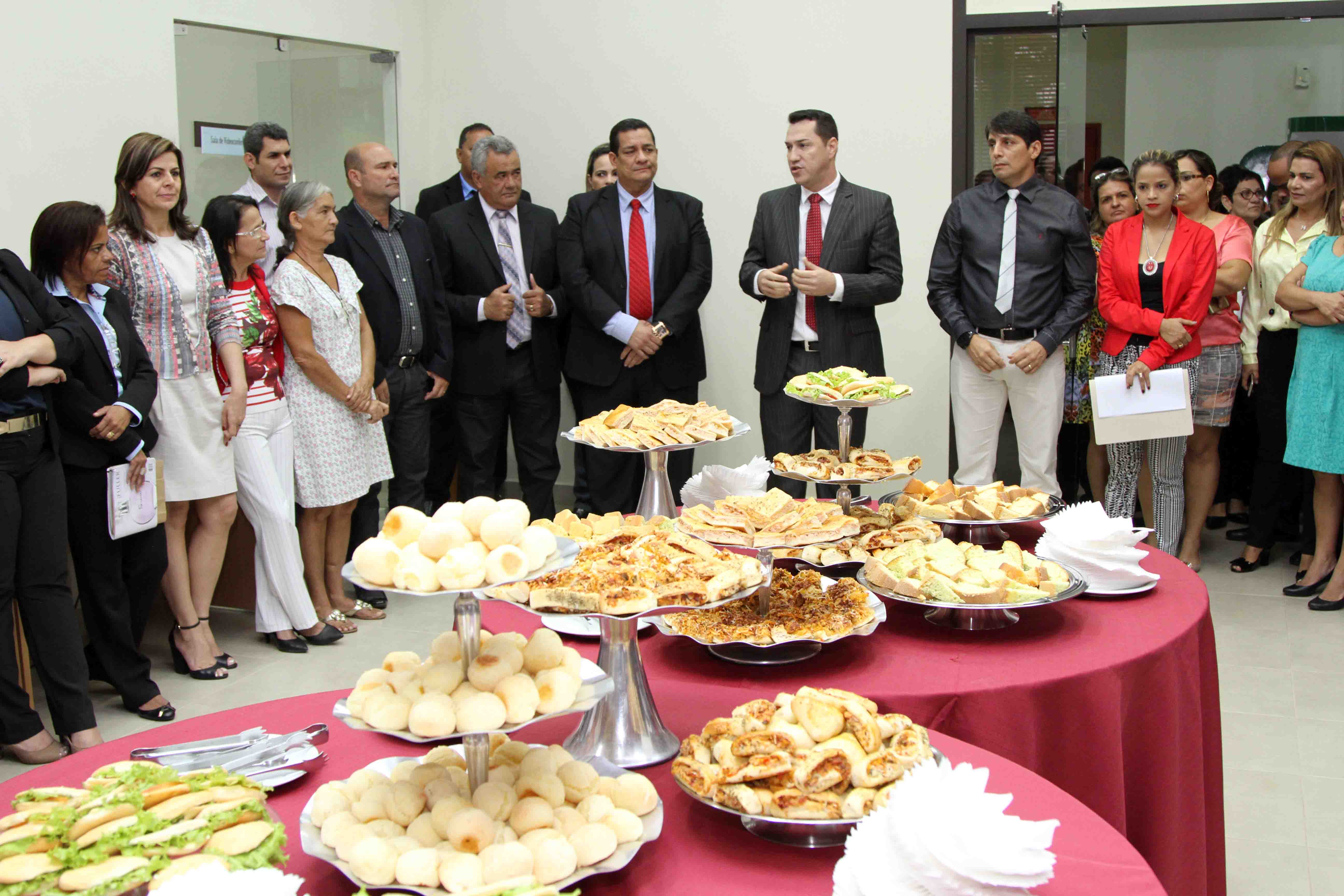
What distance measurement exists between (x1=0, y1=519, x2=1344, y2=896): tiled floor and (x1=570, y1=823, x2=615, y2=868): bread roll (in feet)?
6.83

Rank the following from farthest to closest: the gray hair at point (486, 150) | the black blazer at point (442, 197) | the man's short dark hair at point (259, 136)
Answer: the black blazer at point (442, 197), the gray hair at point (486, 150), the man's short dark hair at point (259, 136)

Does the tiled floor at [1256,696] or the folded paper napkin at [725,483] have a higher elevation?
the folded paper napkin at [725,483]

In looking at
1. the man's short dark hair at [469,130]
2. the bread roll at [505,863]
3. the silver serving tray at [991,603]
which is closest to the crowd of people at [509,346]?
the man's short dark hair at [469,130]

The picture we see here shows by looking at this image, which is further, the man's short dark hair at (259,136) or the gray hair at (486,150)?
the gray hair at (486,150)

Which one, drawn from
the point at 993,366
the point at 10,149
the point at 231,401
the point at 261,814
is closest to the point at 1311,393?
the point at 993,366

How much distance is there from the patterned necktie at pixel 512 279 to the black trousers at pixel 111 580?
6.29 ft

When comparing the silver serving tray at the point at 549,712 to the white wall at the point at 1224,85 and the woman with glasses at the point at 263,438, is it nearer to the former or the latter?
the woman with glasses at the point at 263,438

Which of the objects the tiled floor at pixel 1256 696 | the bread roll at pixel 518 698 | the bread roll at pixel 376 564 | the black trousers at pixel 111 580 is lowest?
the tiled floor at pixel 1256 696

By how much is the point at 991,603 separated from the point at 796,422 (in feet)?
8.12

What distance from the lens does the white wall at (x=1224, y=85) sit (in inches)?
249

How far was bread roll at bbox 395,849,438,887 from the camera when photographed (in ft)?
4.14

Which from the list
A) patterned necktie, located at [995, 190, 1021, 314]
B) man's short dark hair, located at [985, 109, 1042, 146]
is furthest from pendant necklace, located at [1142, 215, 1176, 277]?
man's short dark hair, located at [985, 109, 1042, 146]

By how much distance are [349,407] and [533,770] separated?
3.39 meters

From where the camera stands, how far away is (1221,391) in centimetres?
521
